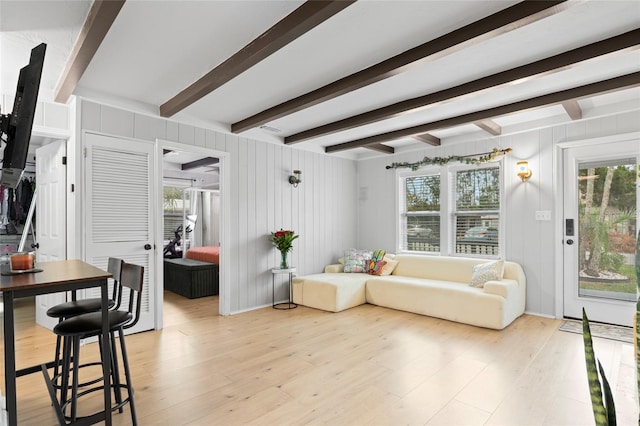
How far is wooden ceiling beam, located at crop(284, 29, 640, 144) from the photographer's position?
244cm

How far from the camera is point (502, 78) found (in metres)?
2.99

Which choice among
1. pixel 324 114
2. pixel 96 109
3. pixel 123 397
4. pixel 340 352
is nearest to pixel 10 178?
pixel 123 397

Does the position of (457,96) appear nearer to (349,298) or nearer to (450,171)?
(450,171)

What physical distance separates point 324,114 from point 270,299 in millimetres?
2685

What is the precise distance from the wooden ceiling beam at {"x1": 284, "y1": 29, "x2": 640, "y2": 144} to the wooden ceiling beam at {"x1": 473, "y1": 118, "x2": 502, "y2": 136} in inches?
38.7

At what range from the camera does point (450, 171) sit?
5.30 meters

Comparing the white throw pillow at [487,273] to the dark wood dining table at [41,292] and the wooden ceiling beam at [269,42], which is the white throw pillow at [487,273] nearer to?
the wooden ceiling beam at [269,42]

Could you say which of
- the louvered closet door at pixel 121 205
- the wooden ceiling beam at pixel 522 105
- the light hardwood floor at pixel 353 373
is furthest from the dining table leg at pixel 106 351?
the wooden ceiling beam at pixel 522 105

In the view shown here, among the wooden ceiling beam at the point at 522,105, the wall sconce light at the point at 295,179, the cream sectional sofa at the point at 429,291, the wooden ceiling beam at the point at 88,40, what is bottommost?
the cream sectional sofa at the point at 429,291

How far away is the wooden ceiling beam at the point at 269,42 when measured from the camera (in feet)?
6.44

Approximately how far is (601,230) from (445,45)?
3.15 metres

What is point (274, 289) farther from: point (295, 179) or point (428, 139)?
point (428, 139)

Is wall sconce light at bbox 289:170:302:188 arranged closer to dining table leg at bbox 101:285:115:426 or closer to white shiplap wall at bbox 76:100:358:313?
white shiplap wall at bbox 76:100:358:313

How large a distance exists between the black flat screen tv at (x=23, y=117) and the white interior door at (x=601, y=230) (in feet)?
16.7
